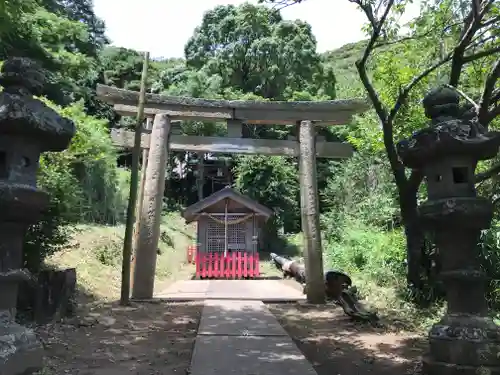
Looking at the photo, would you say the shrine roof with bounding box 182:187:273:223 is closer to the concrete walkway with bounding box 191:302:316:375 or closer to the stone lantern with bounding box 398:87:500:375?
the concrete walkway with bounding box 191:302:316:375

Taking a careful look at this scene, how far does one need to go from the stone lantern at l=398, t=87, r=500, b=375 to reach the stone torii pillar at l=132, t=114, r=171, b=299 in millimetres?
5918

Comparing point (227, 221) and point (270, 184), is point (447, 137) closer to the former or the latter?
point (227, 221)

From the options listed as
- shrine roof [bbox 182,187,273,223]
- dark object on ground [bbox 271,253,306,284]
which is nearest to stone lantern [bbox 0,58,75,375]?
dark object on ground [bbox 271,253,306,284]

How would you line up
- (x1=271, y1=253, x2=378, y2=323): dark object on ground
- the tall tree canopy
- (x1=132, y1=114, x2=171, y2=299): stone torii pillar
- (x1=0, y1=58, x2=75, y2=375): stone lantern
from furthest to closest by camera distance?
the tall tree canopy, (x1=132, y1=114, x2=171, y2=299): stone torii pillar, (x1=271, y1=253, x2=378, y2=323): dark object on ground, (x1=0, y1=58, x2=75, y2=375): stone lantern

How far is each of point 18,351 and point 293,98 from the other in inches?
932

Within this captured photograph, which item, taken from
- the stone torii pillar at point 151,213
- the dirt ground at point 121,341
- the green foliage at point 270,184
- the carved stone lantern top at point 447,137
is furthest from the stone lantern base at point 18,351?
the green foliage at point 270,184

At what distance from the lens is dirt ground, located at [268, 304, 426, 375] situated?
15.7 feet

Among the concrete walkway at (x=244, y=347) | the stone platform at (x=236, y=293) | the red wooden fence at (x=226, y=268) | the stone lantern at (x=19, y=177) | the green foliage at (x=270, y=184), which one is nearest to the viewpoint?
the stone lantern at (x=19, y=177)

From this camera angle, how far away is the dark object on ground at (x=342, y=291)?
697 centimetres

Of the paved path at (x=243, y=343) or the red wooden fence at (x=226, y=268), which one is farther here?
the red wooden fence at (x=226, y=268)

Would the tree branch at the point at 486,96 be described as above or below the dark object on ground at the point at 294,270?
above

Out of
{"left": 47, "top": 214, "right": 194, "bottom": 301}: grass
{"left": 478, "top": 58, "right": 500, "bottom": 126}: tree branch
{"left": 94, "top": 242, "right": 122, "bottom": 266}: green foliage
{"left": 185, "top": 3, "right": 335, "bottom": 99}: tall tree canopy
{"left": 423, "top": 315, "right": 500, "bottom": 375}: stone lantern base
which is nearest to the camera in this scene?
{"left": 423, "top": 315, "right": 500, "bottom": 375}: stone lantern base

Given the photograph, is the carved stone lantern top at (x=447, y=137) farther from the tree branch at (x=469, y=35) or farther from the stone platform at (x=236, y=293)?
the stone platform at (x=236, y=293)

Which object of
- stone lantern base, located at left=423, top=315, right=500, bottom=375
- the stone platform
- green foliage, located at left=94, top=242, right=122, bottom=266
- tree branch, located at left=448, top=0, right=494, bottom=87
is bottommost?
the stone platform
